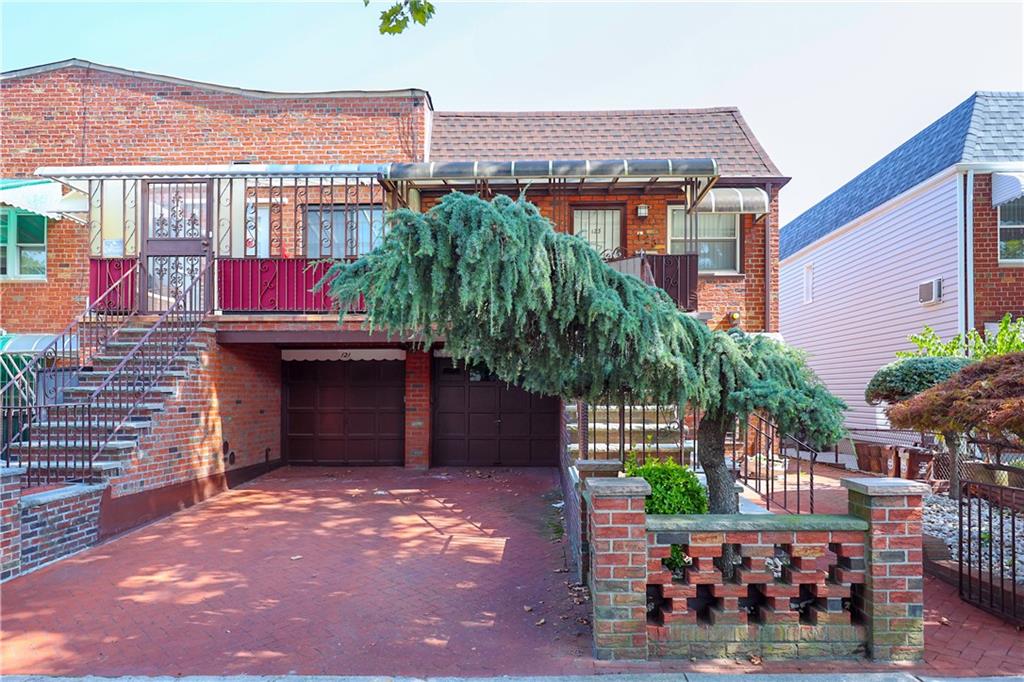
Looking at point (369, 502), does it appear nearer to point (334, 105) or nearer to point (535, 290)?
point (535, 290)

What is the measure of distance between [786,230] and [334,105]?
16.9m

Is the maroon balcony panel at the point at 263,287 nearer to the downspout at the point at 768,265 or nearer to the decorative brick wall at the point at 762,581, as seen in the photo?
the decorative brick wall at the point at 762,581

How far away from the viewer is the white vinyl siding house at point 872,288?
455 inches

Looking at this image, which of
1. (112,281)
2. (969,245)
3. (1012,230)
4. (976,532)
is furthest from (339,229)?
(1012,230)

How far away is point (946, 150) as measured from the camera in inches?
469

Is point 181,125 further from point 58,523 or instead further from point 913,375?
point 913,375

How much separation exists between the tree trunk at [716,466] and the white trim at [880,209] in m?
10.3

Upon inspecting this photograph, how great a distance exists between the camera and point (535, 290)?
10.7ft

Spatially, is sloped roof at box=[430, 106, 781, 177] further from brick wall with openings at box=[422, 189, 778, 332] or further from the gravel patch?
the gravel patch

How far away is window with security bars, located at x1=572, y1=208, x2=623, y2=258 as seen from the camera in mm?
11031

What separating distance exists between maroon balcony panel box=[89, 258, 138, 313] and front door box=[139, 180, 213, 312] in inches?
6.8

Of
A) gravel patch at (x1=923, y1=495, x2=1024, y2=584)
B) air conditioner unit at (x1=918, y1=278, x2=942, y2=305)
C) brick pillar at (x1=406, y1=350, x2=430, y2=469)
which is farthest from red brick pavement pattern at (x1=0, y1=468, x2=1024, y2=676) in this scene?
air conditioner unit at (x1=918, y1=278, x2=942, y2=305)

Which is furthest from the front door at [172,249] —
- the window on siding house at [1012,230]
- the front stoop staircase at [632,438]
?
the window on siding house at [1012,230]

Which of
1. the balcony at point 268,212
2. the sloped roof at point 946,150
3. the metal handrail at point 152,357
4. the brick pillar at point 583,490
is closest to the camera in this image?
the brick pillar at point 583,490
